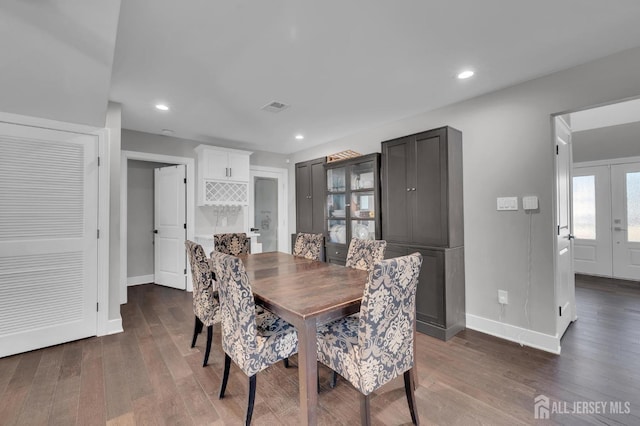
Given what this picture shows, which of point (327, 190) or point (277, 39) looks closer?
point (277, 39)

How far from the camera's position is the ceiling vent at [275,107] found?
10.1ft

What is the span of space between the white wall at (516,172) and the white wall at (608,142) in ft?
9.26

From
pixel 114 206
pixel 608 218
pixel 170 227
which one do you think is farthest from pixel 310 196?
pixel 608 218

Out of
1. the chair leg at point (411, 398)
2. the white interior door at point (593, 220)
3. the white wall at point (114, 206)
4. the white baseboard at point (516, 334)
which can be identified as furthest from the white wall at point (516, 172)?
the white wall at point (114, 206)

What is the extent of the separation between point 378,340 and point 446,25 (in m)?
2.02

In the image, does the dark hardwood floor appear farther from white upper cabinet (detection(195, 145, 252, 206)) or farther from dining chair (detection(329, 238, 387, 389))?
white upper cabinet (detection(195, 145, 252, 206))

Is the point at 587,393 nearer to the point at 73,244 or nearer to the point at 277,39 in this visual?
the point at 277,39

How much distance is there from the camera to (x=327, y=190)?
14.4 ft

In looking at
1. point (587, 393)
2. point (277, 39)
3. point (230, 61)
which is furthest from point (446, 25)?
point (587, 393)

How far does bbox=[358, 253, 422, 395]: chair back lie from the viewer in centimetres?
135

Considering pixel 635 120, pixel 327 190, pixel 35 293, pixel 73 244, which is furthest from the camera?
pixel 327 190

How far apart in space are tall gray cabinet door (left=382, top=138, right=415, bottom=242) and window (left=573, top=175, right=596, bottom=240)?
180 inches

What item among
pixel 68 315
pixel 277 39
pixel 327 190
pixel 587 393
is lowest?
pixel 587 393

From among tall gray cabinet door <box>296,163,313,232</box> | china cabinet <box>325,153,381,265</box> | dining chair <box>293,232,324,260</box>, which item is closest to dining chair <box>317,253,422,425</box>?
dining chair <box>293,232,324,260</box>
